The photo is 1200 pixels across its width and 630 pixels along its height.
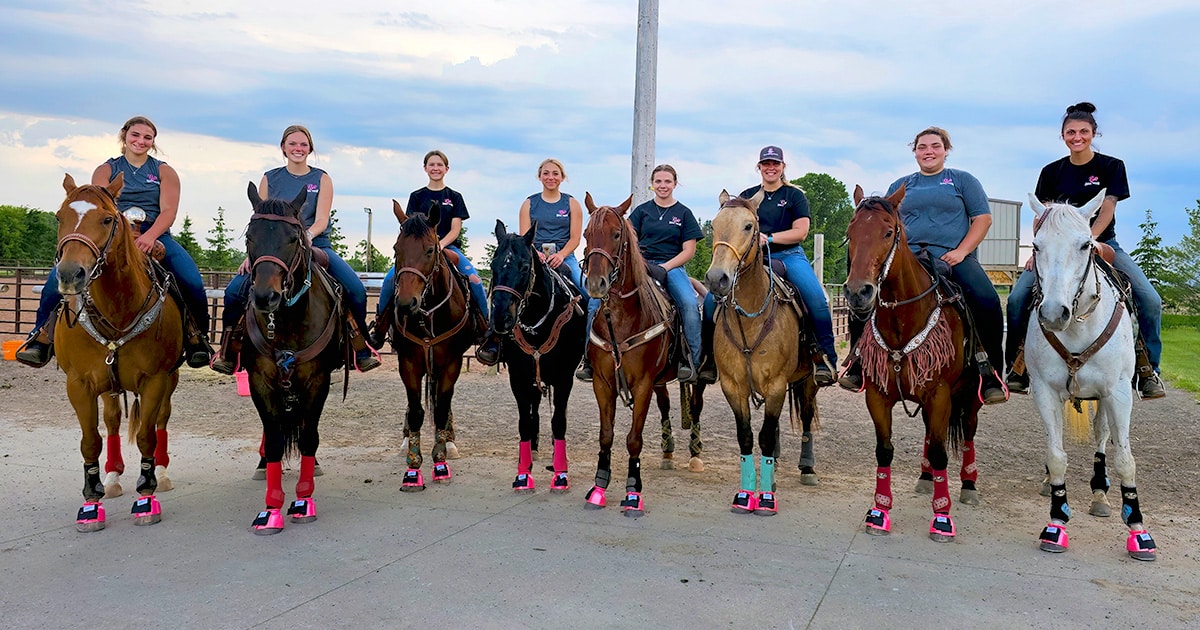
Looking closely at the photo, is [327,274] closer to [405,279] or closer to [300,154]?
[405,279]

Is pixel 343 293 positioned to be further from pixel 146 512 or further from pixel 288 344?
pixel 146 512

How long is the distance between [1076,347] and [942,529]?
1501mm

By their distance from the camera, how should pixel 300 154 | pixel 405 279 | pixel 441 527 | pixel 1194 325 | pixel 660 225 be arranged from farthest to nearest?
1. pixel 1194 325
2. pixel 660 225
3. pixel 300 154
4. pixel 405 279
5. pixel 441 527

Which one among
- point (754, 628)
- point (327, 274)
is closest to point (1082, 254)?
point (754, 628)

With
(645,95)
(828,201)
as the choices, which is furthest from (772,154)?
(828,201)

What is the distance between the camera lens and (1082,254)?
496cm

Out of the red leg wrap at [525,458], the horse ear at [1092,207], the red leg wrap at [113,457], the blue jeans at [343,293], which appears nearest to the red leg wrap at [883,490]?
the horse ear at [1092,207]

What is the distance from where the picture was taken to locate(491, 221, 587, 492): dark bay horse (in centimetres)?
623

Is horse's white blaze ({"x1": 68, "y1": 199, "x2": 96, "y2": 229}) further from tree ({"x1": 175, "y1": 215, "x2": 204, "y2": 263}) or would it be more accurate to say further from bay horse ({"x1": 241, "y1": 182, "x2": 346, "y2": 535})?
tree ({"x1": 175, "y1": 215, "x2": 204, "y2": 263})

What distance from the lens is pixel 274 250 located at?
519 centimetres

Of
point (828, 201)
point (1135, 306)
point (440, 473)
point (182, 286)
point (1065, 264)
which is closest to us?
point (1065, 264)

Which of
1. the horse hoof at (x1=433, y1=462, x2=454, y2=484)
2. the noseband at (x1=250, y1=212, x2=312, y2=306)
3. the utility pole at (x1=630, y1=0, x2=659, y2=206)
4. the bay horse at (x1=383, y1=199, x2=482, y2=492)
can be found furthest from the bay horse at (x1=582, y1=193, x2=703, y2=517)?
the utility pole at (x1=630, y1=0, x2=659, y2=206)

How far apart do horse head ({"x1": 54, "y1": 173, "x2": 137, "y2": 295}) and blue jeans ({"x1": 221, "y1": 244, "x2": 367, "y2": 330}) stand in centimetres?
92

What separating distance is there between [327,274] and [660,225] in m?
2.85
